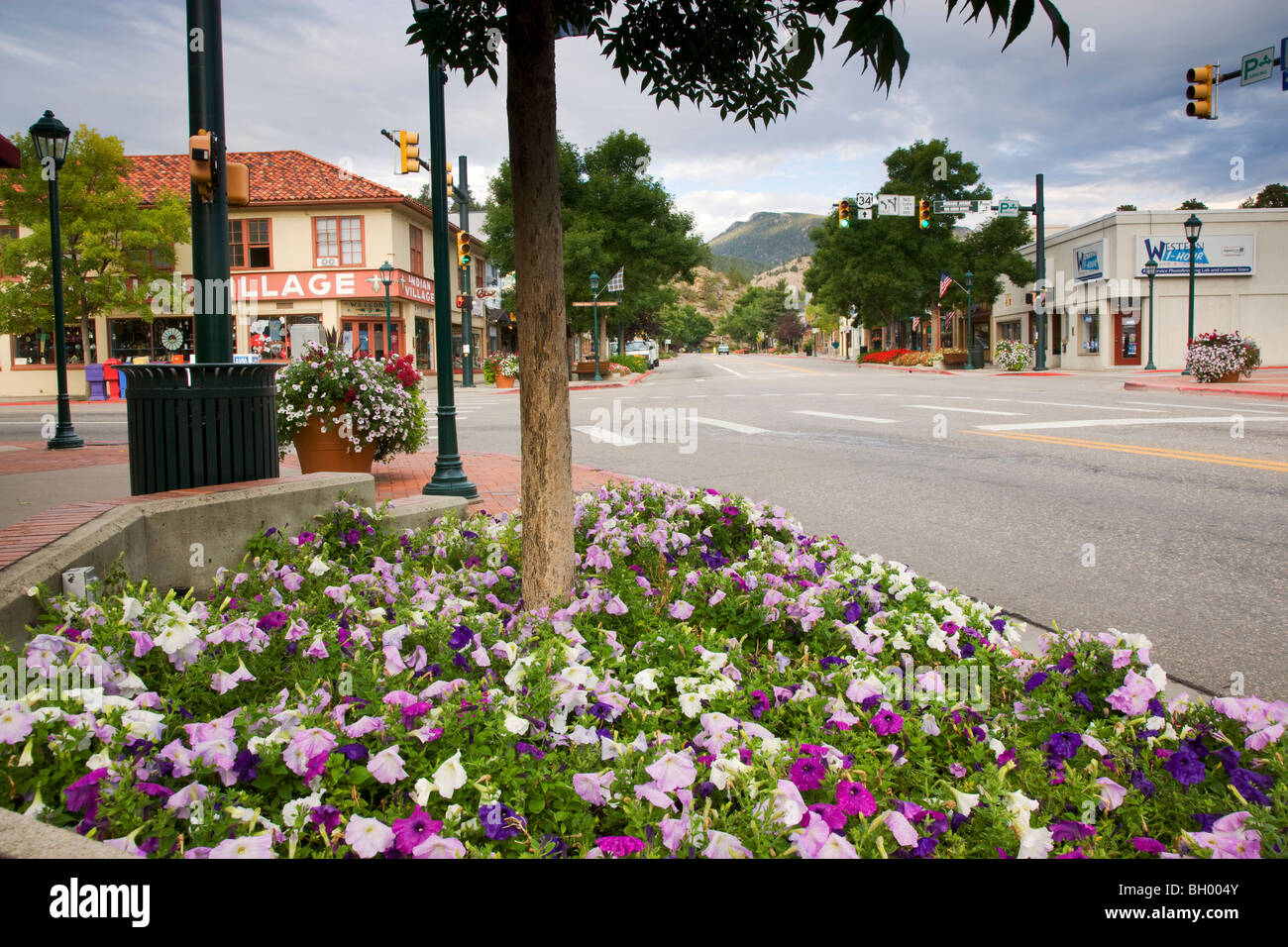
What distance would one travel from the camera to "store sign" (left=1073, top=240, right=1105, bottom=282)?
43.0 m

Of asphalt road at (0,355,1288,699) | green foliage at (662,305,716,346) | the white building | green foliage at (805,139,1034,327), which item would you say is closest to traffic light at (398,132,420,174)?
asphalt road at (0,355,1288,699)

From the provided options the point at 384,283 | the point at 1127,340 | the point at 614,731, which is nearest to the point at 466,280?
the point at 384,283

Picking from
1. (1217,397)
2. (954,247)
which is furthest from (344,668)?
(954,247)

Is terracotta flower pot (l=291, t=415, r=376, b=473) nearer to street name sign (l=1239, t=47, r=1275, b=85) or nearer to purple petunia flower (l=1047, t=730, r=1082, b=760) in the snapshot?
purple petunia flower (l=1047, t=730, r=1082, b=760)

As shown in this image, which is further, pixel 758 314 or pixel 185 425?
pixel 758 314

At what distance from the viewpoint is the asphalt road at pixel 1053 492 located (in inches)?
182

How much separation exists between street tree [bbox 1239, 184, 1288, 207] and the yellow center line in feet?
237

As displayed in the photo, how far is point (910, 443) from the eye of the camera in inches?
451

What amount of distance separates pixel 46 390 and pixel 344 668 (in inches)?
1516

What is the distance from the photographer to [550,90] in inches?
135

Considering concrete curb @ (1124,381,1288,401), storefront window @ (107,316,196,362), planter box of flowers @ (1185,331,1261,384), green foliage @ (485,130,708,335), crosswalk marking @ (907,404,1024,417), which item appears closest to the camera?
crosswalk marking @ (907,404,1024,417)

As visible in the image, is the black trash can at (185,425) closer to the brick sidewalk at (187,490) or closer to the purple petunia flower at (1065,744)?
the brick sidewalk at (187,490)

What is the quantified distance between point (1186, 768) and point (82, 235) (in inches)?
1349

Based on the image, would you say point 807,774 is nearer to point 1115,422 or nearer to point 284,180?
point 1115,422
